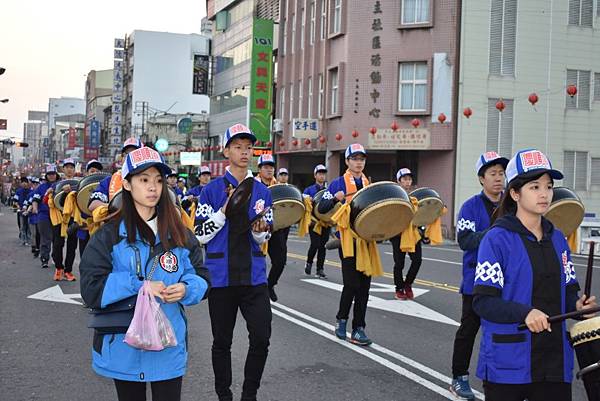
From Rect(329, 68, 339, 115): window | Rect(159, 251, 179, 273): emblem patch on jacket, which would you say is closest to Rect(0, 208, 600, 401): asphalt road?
Rect(159, 251, 179, 273): emblem patch on jacket

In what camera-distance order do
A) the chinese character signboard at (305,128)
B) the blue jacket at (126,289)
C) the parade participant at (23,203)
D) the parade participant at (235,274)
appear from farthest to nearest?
1. the chinese character signboard at (305,128)
2. the parade participant at (23,203)
3. the parade participant at (235,274)
4. the blue jacket at (126,289)

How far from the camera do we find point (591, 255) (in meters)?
3.74

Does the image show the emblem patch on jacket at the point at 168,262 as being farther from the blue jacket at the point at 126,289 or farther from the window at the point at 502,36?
the window at the point at 502,36

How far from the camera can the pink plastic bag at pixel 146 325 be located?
3.51 meters

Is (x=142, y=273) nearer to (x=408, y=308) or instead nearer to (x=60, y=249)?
(x=408, y=308)

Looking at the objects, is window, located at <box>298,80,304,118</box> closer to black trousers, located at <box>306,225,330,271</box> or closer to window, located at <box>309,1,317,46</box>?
window, located at <box>309,1,317,46</box>

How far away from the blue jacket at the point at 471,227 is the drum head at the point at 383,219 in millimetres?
1749

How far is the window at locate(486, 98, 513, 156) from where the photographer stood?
102 feet

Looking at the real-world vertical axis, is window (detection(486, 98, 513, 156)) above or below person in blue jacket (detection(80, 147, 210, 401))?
above

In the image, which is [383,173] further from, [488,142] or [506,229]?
[506,229]

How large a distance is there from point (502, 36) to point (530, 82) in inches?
90.3

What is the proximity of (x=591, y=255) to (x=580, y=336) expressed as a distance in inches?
16.5

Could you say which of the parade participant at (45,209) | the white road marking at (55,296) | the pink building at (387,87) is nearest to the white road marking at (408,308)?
the white road marking at (55,296)

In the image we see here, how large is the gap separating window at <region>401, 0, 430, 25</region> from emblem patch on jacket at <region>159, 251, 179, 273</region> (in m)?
29.6
